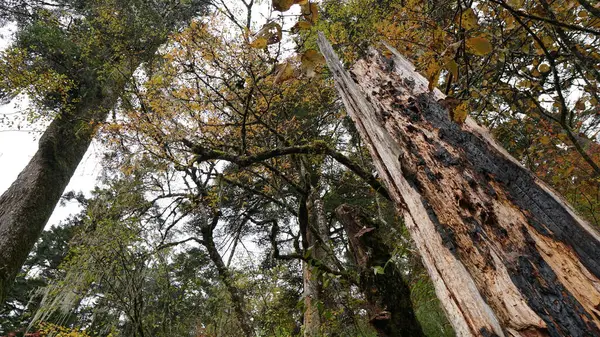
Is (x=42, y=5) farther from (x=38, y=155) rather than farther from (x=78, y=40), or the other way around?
(x=38, y=155)

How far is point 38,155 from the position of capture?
552 cm

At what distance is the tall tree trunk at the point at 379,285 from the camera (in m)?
2.49

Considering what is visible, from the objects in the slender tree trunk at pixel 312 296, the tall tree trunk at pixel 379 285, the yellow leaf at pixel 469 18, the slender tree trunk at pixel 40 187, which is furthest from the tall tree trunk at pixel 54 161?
the yellow leaf at pixel 469 18

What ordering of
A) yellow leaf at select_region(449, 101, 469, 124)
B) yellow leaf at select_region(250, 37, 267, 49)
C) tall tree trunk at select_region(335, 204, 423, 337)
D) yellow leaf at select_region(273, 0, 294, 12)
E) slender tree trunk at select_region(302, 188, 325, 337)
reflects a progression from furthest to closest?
slender tree trunk at select_region(302, 188, 325, 337) < tall tree trunk at select_region(335, 204, 423, 337) < yellow leaf at select_region(449, 101, 469, 124) < yellow leaf at select_region(250, 37, 267, 49) < yellow leaf at select_region(273, 0, 294, 12)

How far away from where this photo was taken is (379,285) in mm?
2682

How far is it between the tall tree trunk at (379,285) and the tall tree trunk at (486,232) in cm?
133

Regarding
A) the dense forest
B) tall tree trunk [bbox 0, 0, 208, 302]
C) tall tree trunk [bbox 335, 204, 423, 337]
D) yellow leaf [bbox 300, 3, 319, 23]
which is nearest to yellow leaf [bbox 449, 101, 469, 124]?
the dense forest

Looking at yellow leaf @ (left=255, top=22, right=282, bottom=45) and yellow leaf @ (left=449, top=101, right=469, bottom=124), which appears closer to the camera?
yellow leaf @ (left=255, top=22, right=282, bottom=45)

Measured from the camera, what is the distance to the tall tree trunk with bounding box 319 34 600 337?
2.55 ft

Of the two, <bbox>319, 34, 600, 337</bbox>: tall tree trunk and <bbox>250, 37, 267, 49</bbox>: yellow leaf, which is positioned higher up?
<bbox>250, 37, 267, 49</bbox>: yellow leaf

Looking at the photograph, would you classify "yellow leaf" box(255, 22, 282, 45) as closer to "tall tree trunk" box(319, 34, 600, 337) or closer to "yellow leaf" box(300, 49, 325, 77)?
"yellow leaf" box(300, 49, 325, 77)

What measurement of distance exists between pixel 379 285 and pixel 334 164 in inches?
258

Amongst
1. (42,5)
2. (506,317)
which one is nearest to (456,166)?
(506,317)

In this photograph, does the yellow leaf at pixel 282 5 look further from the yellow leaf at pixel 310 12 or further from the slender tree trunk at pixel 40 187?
the slender tree trunk at pixel 40 187
